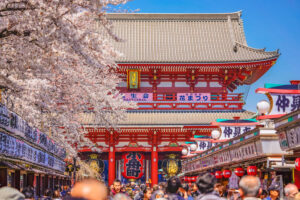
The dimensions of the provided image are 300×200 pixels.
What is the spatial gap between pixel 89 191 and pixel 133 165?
29.0 m

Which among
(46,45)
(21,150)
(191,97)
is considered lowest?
(21,150)

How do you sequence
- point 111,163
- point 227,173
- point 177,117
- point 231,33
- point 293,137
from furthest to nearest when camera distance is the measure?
point 231,33
point 111,163
point 177,117
point 227,173
point 293,137

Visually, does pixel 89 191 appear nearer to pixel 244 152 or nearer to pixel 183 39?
pixel 244 152

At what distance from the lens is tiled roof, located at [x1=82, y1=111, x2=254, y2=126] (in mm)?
29608

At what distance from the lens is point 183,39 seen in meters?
35.0

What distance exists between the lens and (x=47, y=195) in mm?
11148

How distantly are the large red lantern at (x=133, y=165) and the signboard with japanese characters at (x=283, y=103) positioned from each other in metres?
21.1

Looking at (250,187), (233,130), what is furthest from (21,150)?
(233,130)

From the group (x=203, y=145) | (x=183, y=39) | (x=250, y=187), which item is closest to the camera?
(x=250, y=187)

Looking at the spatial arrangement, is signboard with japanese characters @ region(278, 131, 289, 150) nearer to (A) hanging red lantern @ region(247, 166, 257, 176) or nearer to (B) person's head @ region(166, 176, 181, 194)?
(A) hanging red lantern @ region(247, 166, 257, 176)

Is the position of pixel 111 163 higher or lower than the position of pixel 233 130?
lower

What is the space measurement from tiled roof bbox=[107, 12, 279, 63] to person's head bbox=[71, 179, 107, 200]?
2702 centimetres

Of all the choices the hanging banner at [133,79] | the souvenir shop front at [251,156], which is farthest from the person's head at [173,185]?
the hanging banner at [133,79]

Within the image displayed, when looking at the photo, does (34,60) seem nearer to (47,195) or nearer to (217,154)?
(47,195)
